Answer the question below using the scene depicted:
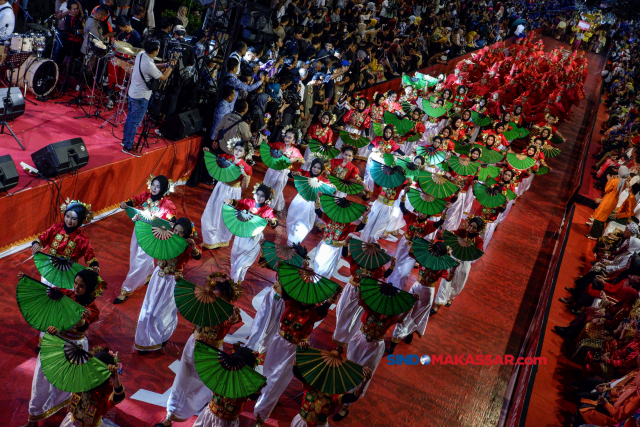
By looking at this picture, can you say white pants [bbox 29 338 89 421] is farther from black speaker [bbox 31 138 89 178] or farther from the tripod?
the tripod

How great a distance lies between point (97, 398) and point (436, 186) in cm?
605

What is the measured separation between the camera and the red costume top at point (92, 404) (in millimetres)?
4273

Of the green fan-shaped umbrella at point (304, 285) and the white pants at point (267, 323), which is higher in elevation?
the green fan-shaped umbrella at point (304, 285)

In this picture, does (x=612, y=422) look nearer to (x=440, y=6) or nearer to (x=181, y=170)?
(x=181, y=170)

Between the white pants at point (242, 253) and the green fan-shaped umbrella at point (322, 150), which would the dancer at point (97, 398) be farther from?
the green fan-shaped umbrella at point (322, 150)

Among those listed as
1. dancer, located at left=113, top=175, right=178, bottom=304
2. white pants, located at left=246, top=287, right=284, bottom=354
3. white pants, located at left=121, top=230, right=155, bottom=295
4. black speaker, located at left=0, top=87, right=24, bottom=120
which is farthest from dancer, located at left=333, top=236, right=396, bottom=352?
black speaker, located at left=0, top=87, right=24, bottom=120

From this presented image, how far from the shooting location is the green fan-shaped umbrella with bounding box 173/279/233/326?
4.89 metres

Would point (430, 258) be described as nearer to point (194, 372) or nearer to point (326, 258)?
point (326, 258)

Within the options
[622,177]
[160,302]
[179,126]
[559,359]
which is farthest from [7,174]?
[622,177]

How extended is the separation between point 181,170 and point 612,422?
7537 mm

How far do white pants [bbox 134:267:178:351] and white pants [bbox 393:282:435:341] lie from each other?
325cm

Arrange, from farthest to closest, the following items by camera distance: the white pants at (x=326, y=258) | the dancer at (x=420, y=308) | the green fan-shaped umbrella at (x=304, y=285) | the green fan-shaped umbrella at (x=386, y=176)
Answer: the green fan-shaped umbrella at (x=386, y=176), the white pants at (x=326, y=258), the dancer at (x=420, y=308), the green fan-shaped umbrella at (x=304, y=285)

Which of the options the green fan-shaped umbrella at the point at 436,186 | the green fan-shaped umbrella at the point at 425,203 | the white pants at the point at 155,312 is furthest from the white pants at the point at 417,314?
the white pants at the point at 155,312

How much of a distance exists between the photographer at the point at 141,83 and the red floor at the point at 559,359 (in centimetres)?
667
